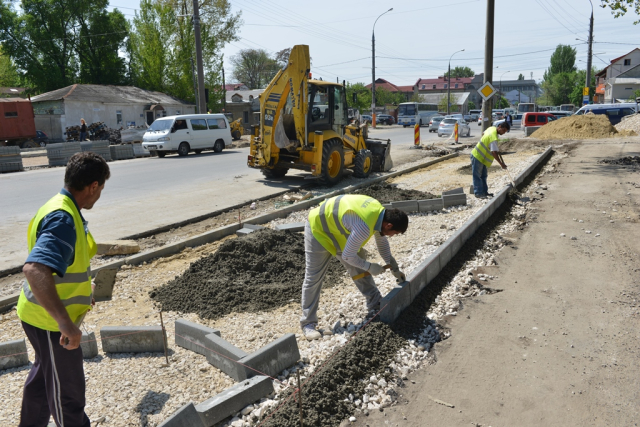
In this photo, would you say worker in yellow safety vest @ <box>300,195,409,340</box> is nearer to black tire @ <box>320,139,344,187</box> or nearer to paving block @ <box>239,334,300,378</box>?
paving block @ <box>239,334,300,378</box>

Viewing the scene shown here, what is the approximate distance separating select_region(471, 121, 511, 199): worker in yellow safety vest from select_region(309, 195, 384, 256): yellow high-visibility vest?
6808 mm

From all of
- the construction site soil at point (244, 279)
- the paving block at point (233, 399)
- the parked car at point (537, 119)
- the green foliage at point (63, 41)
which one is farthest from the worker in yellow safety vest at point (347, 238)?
the green foliage at point (63, 41)

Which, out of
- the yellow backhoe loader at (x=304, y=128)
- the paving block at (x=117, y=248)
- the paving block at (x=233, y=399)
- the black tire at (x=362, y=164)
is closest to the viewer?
the paving block at (x=233, y=399)

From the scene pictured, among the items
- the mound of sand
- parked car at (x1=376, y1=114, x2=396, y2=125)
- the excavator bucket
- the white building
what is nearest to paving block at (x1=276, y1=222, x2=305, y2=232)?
the excavator bucket

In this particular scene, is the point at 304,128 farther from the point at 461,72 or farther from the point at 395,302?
the point at 461,72

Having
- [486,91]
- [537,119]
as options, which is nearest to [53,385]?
[486,91]

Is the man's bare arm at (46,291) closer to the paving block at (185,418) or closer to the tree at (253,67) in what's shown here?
the paving block at (185,418)

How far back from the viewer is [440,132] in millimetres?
33062

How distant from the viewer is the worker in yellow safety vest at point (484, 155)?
10.4m

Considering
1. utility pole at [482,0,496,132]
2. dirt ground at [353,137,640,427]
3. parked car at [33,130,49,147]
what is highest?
utility pole at [482,0,496,132]

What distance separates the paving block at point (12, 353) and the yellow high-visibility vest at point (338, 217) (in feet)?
8.68

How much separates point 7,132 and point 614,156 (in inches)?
1206

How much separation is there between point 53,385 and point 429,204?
794 centimetres

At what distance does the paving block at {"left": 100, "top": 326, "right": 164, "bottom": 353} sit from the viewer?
14.4 feet
